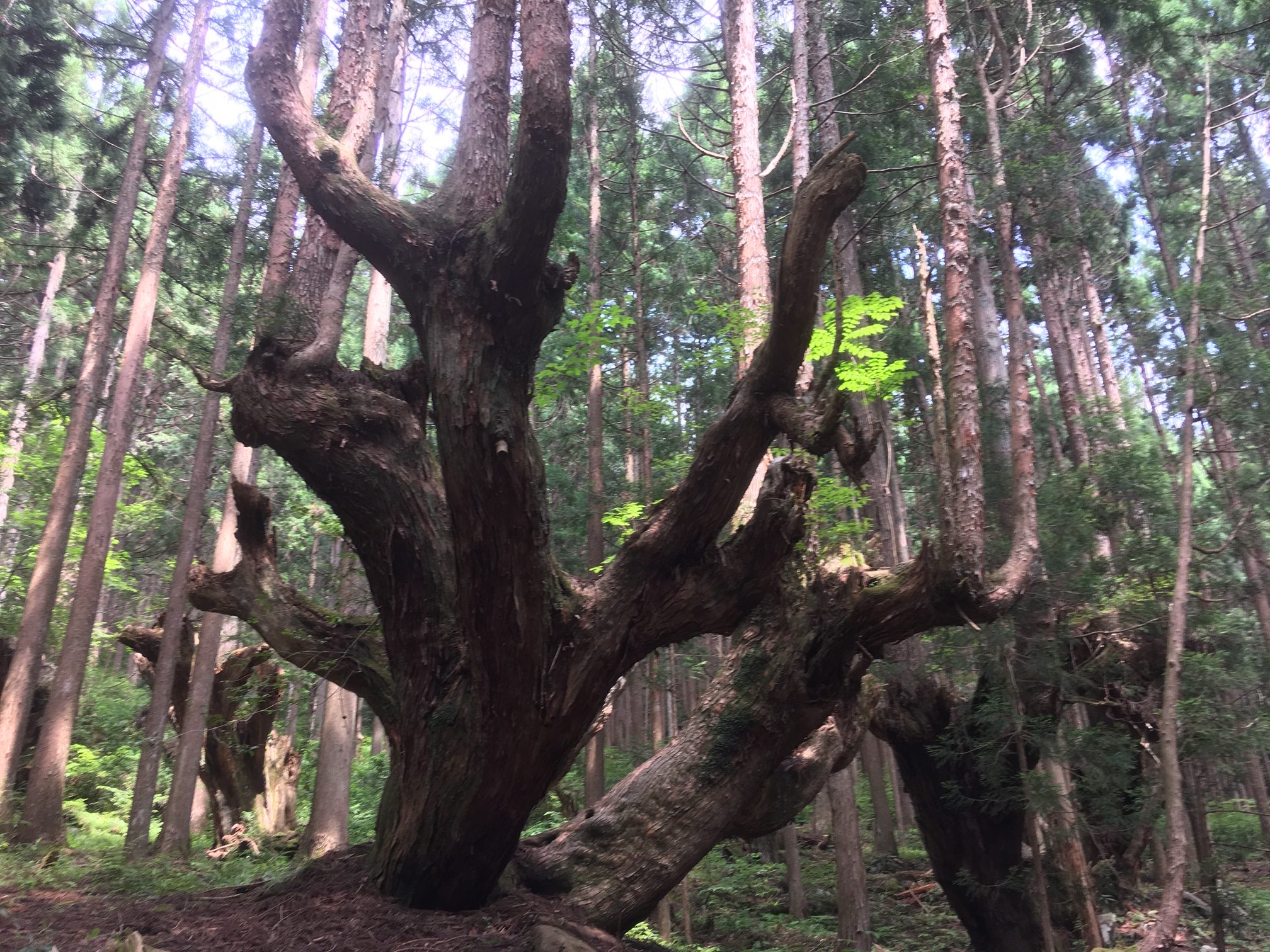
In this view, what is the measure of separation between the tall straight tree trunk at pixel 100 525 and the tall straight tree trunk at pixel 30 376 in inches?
195

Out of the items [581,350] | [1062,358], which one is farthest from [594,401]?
[1062,358]

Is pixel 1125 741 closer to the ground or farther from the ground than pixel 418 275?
closer to the ground

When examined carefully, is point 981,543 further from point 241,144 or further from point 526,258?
point 241,144

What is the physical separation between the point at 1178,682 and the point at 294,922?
25.1 ft

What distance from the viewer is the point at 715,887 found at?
14.2 metres

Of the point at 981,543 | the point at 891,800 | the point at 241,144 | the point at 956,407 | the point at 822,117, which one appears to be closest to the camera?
the point at 981,543

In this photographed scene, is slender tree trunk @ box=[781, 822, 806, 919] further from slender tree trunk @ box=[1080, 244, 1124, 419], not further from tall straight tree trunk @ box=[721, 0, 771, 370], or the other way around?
slender tree trunk @ box=[1080, 244, 1124, 419]

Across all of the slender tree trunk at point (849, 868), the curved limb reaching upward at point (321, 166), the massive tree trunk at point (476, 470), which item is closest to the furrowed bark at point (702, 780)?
the massive tree trunk at point (476, 470)

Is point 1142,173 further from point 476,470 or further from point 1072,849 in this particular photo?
point 476,470

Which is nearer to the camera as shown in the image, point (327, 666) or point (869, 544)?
point (327, 666)

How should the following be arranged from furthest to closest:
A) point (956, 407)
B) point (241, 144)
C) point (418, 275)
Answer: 1. point (241, 144)
2. point (956, 407)
3. point (418, 275)

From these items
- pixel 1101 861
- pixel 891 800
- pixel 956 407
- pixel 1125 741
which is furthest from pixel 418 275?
pixel 891 800

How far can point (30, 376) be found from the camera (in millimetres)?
18547

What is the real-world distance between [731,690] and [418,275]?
3565mm
